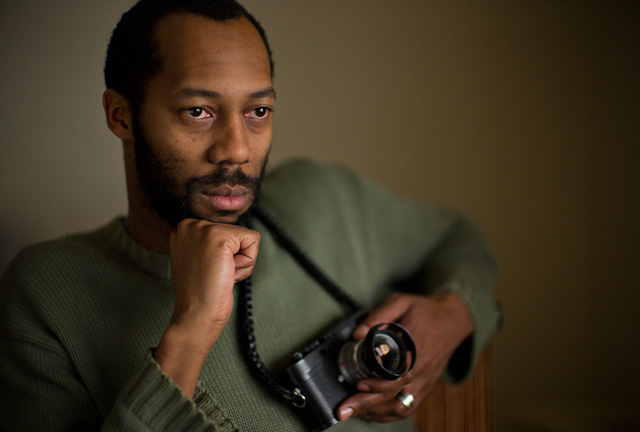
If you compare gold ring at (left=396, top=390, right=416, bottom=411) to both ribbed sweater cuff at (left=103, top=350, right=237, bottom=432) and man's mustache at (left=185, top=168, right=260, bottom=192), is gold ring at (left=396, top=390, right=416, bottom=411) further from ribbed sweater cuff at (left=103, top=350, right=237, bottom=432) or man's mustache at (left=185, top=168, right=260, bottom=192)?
man's mustache at (left=185, top=168, right=260, bottom=192)

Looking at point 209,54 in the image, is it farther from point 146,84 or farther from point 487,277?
point 487,277

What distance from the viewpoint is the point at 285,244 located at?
73 cm

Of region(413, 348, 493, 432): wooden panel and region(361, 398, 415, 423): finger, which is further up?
region(361, 398, 415, 423): finger

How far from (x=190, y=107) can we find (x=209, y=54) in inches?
2.2

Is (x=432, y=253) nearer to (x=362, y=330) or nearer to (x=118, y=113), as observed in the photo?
(x=362, y=330)

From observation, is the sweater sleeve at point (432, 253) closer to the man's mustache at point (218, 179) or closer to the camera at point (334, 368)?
the camera at point (334, 368)

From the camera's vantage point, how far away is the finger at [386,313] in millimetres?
631

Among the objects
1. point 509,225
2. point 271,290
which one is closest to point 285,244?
point 271,290

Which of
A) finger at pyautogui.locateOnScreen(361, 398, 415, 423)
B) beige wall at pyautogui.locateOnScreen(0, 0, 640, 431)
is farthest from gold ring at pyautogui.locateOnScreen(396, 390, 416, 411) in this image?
beige wall at pyautogui.locateOnScreen(0, 0, 640, 431)

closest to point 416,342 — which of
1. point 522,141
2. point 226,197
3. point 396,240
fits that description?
point 396,240

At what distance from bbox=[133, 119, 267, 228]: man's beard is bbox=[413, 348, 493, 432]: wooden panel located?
2.33 feet

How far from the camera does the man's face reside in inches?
17.9

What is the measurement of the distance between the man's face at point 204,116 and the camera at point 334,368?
0.71ft

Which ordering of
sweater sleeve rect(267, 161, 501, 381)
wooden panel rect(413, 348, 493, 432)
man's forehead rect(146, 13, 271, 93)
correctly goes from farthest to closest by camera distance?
wooden panel rect(413, 348, 493, 432), sweater sleeve rect(267, 161, 501, 381), man's forehead rect(146, 13, 271, 93)
